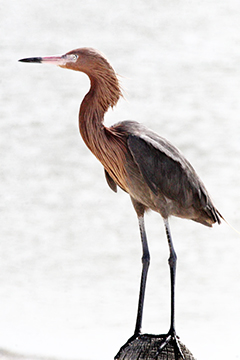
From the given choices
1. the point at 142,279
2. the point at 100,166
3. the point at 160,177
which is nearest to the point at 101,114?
the point at 160,177

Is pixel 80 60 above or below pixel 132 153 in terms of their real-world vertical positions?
above

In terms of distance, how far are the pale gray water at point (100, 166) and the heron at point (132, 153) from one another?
10.2 ft

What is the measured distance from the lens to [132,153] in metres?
2.64

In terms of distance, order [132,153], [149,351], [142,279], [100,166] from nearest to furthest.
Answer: [149,351] < [132,153] < [142,279] < [100,166]

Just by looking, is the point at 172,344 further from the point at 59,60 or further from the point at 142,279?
the point at 59,60

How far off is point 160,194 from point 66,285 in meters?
3.79

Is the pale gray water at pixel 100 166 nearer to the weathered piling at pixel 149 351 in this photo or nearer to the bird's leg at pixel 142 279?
the bird's leg at pixel 142 279

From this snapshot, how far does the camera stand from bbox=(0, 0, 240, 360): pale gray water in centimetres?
616

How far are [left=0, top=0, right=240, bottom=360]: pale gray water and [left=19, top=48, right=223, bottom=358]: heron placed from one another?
3.10 meters

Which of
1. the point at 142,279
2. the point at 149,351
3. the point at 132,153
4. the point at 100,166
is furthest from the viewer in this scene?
the point at 100,166

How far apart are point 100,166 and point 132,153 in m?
4.29

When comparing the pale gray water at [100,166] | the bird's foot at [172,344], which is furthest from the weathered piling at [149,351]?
the pale gray water at [100,166]

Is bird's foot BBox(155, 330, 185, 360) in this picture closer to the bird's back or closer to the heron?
the heron

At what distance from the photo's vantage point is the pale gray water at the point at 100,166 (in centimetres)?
616
